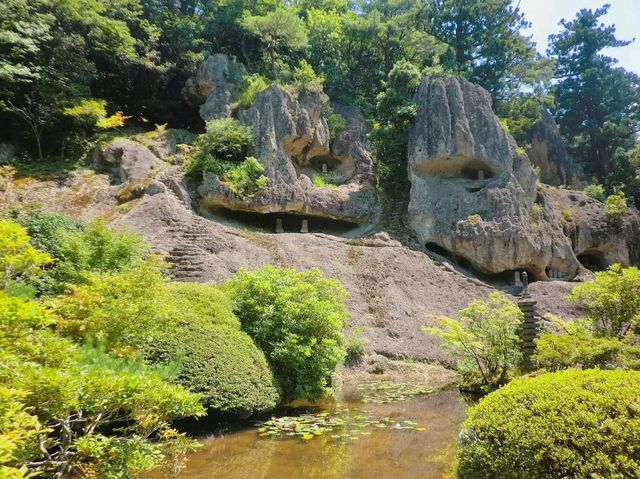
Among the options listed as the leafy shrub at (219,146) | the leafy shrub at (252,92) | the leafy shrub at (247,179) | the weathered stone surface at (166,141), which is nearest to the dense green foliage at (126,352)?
the leafy shrub at (247,179)

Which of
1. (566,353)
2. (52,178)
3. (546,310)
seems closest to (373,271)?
(546,310)

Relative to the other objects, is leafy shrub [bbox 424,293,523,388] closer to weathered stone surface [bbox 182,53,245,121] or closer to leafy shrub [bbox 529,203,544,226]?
leafy shrub [bbox 529,203,544,226]

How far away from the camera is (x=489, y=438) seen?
4.21 metres

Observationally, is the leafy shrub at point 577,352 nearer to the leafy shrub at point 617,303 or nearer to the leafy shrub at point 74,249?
the leafy shrub at point 617,303

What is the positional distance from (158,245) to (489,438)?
47.8ft

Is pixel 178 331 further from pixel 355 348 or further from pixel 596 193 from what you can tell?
pixel 596 193

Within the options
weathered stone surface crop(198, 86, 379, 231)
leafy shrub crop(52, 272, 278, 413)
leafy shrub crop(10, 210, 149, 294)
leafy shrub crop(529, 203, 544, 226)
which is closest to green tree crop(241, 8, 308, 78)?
weathered stone surface crop(198, 86, 379, 231)

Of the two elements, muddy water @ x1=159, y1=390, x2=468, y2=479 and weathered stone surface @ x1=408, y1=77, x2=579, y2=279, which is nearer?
muddy water @ x1=159, y1=390, x2=468, y2=479

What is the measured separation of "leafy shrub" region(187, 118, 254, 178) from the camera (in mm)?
22750

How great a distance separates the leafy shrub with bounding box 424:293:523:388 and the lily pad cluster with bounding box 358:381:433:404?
150 centimetres

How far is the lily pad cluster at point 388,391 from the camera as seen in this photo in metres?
10.2

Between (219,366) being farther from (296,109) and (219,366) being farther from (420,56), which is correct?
(420,56)

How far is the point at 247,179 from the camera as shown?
2264 centimetres

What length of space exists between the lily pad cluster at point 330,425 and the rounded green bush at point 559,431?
3.21 m
